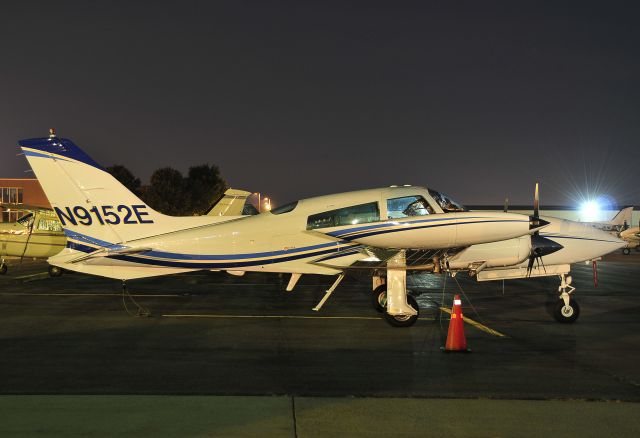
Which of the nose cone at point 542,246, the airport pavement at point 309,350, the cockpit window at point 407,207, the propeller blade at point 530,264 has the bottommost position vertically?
the airport pavement at point 309,350

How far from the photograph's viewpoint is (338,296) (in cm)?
1788

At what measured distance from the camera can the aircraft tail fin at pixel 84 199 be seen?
12305 mm

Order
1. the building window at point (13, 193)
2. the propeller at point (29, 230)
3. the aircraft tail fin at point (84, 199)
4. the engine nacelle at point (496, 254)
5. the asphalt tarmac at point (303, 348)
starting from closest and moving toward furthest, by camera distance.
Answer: the asphalt tarmac at point (303, 348) < the aircraft tail fin at point (84, 199) < the engine nacelle at point (496, 254) < the propeller at point (29, 230) < the building window at point (13, 193)

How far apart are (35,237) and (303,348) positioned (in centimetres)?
1746

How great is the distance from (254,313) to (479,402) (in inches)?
319

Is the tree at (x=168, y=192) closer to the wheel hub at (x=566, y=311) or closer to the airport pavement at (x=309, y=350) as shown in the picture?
the airport pavement at (x=309, y=350)

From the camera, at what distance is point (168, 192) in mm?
80250

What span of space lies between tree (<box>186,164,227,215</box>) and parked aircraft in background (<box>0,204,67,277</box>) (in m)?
59.9

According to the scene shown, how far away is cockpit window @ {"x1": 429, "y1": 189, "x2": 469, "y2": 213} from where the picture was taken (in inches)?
480

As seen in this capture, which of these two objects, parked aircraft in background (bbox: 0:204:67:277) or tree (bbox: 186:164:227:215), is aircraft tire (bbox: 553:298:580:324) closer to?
parked aircraft in background (bbox: 0:204:67:277)

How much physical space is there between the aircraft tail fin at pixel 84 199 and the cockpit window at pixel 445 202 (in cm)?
613

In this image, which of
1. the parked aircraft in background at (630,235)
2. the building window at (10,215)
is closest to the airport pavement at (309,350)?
the parked aircraft in background at (630,235)

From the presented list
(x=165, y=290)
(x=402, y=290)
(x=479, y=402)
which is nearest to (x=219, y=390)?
(x=479, y=402)

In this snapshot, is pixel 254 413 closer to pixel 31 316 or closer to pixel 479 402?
pixel 479 402
